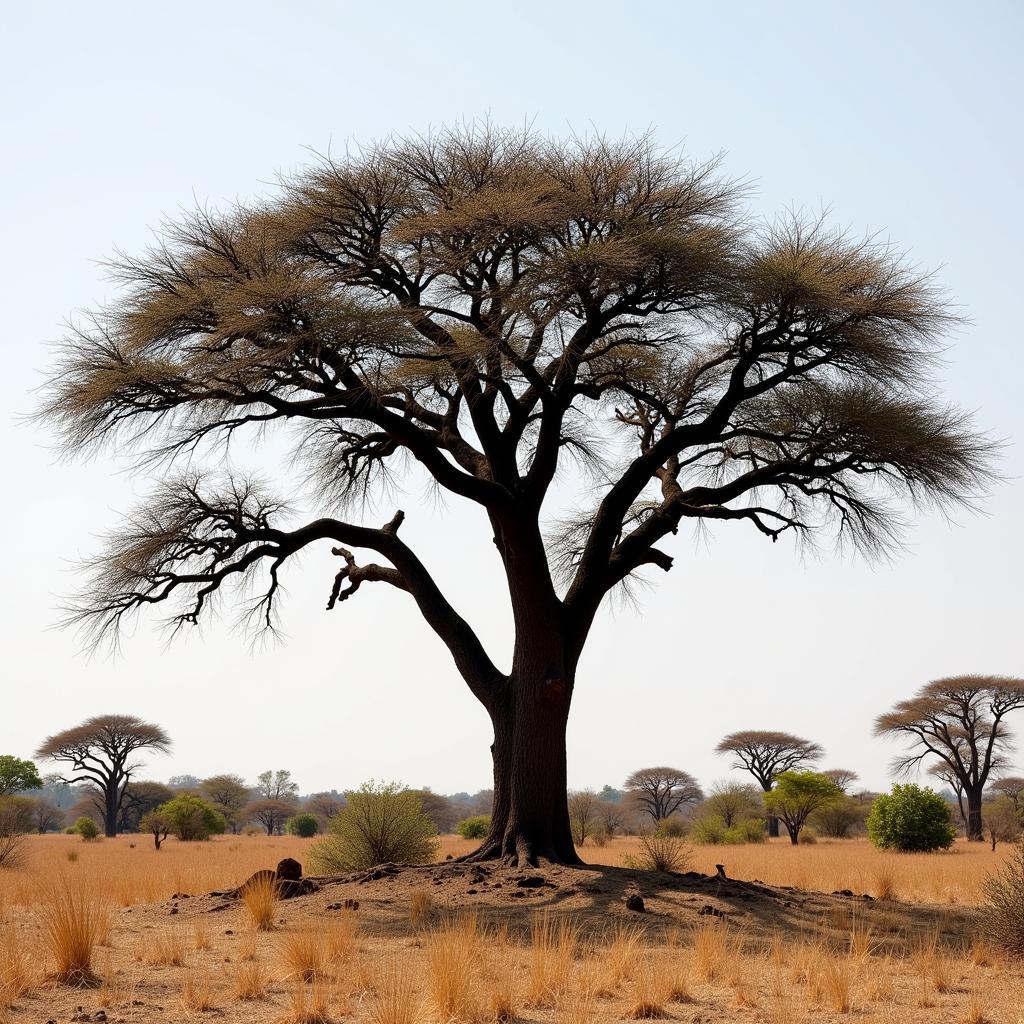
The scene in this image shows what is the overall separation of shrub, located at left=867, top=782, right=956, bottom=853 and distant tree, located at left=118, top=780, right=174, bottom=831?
132 feet

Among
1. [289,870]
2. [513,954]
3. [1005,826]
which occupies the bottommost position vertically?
[513,954]

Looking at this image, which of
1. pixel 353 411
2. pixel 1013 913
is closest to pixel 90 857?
pixel 353 411

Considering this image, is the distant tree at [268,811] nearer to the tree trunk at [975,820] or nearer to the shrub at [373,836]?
the tree trunk at [975,820]

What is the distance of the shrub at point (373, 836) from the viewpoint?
16250 millimetres

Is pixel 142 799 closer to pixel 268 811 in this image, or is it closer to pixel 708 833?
pixel 268 811

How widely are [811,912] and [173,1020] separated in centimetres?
736

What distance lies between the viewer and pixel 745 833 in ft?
110

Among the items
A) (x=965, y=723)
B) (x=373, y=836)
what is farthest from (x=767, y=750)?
(x=373, y=836)

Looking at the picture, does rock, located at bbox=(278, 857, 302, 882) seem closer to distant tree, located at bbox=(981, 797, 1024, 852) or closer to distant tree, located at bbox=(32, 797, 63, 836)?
distant tree, located at bbox=(981, 797, 1024, 852)

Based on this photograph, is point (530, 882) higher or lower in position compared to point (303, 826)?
higher

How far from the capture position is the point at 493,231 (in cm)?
1237

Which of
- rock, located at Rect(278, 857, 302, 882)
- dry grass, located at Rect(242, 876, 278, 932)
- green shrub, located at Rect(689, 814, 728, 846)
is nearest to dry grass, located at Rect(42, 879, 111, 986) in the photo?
dry grass, located at Rect(242, 876, 278, 932)

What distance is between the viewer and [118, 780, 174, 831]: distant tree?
57.4 meters

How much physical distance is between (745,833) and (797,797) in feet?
10.8
